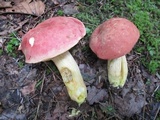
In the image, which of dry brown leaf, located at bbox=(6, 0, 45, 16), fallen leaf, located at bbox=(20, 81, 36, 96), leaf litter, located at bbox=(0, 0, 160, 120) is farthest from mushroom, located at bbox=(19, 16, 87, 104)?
dry brown leaf, located at bbox=(6, 0, 45, 16)

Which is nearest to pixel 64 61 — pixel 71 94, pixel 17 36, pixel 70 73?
pixel 70 73

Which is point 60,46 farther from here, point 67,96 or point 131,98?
point 131,98

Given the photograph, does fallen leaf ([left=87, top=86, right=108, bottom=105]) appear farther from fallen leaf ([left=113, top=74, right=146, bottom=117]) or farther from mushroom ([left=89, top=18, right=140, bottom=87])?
mushroom ([left=89, top=18, right=140, bottom=87])

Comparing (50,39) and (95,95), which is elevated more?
(50,39)

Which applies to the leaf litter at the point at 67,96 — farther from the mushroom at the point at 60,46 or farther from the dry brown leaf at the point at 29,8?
the dry brown leaf at the point at 29,8

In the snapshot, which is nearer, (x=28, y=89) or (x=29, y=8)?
(x=28, y=89)

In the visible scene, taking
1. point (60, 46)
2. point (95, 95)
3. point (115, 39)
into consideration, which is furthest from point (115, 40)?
point (95, 95)
